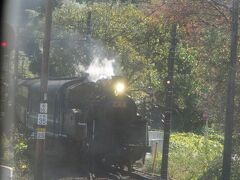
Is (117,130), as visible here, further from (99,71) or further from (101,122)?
(99,71)

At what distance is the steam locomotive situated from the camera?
52.3 ft

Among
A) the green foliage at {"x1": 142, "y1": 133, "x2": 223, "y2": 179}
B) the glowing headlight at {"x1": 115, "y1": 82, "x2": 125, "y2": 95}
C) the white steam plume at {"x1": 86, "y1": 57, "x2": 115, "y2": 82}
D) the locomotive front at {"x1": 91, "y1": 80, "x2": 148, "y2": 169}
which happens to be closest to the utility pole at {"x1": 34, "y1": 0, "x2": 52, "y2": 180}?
the locomotive front at {"x1": 91, "y1": 80, "x2": 148, "y2": 169}

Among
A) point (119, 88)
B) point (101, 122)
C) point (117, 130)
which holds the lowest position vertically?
point (117, 130)

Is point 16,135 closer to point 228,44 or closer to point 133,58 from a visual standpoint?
point 228,44

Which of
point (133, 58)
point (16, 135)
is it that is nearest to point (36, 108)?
point (16, 135)

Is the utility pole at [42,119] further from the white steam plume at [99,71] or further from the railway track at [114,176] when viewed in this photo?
the white steam plume at [99,71]

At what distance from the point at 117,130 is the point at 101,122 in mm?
647

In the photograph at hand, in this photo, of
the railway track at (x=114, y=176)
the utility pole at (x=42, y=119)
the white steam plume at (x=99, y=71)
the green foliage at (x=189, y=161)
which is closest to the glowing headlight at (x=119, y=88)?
the white steam plume at (x=99, y=71)

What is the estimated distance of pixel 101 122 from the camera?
16.1 meters

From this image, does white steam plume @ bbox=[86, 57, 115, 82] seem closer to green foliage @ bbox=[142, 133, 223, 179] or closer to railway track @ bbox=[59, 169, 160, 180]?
railway track @ bbox=[59, 169, 160, 180]

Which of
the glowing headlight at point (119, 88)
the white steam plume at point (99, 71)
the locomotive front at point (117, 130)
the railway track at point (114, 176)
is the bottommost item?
the railway track at point (114, 176)

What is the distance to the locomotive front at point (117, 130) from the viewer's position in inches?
628

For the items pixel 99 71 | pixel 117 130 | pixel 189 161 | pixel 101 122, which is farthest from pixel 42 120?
pixel 189 161

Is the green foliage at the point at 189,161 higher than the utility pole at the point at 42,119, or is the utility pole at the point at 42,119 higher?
the utility pole at the point at 42,119
